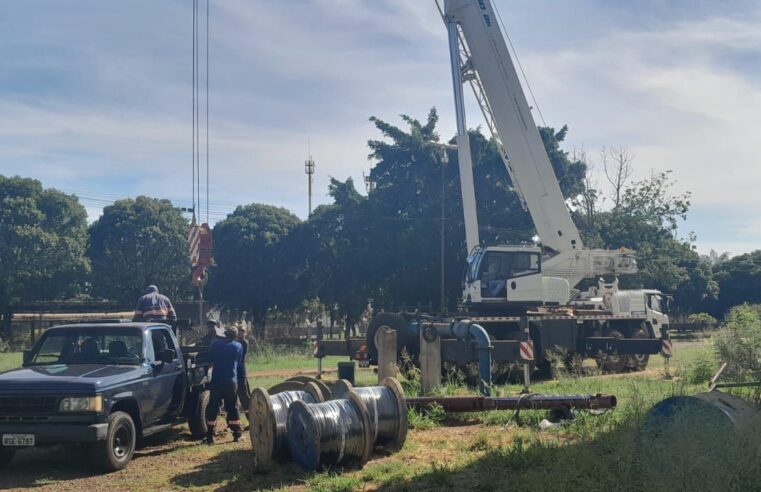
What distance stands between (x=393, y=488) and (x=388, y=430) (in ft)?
4.97

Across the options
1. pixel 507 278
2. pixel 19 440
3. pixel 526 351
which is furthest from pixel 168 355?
pixel 507 278

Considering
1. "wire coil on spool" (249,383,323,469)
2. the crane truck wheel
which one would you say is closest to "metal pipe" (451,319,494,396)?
the crane truck wheel

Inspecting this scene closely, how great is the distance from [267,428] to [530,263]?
11890mm

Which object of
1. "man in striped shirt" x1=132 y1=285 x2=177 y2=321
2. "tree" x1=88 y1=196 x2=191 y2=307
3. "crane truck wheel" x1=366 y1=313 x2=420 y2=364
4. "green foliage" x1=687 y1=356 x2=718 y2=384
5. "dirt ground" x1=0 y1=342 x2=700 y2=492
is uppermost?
"tree" x1=88 y1=196 x2=191 y2=307

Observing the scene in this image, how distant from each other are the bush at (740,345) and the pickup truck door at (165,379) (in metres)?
10.4

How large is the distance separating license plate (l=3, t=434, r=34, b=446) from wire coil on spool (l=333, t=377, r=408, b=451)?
3.65m

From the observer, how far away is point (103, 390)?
27.8ft

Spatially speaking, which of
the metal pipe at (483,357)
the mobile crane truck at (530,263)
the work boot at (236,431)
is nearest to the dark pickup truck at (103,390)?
the work boot at (236,431)

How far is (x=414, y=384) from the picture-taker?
1397cm

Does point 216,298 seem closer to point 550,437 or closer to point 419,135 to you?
point 419,135

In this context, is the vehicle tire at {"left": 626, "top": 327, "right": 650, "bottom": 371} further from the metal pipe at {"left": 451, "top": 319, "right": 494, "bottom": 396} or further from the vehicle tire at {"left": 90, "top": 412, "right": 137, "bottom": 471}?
the vehicle tire at {"left": 90, "top": 412, "right": 137, "bottom": 471}

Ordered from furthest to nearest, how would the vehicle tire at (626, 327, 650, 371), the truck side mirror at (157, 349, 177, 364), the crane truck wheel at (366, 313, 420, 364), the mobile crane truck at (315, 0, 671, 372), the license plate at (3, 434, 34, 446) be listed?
the vehicle tire at (626, 327, 650, 371), the mobile crane truck at (315, 0, 671, 372), the crane truck wheel at (366, 313, 420, 364), the truck side mirror at (157, 349, 177, 364), the license plate at (3, 434, 34, 446)

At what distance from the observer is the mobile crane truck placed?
18266 millimetres

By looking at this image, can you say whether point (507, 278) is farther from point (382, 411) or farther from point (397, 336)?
point (382, 411)
